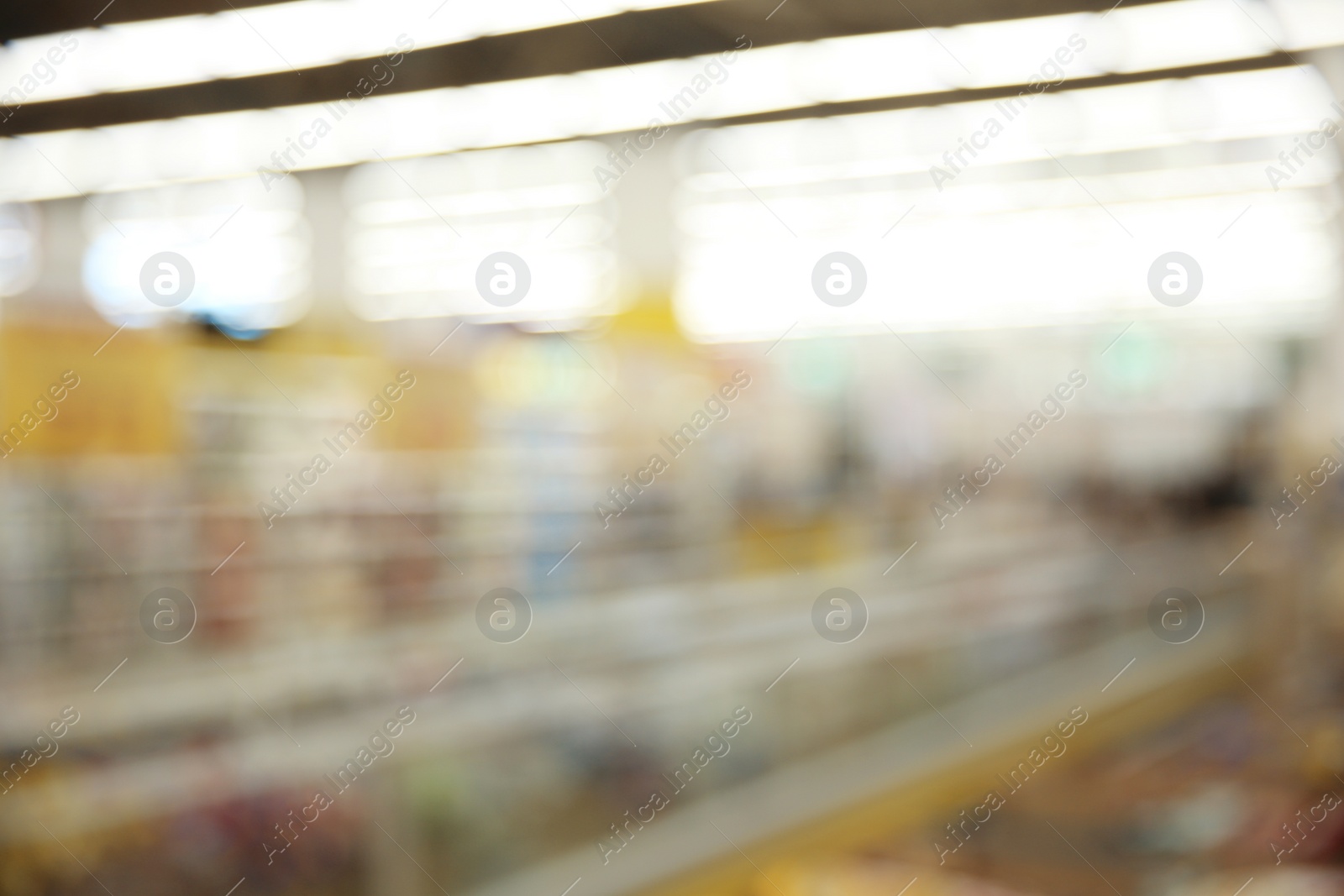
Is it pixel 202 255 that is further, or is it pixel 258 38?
pixel 202 255

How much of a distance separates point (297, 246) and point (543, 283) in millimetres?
1729

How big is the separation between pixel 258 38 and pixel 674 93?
A: 188 centimetres

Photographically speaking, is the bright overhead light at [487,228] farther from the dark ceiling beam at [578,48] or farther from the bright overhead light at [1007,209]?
the dark ceiling beam at [578,48]

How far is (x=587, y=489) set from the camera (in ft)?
19.7

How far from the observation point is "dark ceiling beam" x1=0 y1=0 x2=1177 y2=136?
385 centimetres

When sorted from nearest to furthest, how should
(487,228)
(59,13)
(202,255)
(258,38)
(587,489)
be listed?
(59,13)
(258,38)
(202,255)
(587,489)
(487,228)

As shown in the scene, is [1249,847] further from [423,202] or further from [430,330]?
[423,202]

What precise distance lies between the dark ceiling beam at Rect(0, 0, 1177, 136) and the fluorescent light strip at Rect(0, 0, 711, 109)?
4.0 inches

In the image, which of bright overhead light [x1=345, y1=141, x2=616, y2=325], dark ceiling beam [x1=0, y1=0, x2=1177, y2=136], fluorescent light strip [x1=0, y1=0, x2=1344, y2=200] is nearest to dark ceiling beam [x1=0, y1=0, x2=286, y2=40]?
dark ceiling beam [x1=0, y1=0, x2=1177, y2=136]

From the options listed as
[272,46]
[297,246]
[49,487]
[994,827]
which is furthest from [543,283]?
[994,827]

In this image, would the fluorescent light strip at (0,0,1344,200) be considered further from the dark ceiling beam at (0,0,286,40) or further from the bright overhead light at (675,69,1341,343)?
the dark ceiling beam at (0,0,286,40)

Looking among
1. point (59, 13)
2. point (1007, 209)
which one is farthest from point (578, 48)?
point (1007, 209)

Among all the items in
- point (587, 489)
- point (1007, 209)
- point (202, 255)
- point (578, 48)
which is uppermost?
point (578, 48)

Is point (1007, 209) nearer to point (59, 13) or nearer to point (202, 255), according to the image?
point (202, 255)
